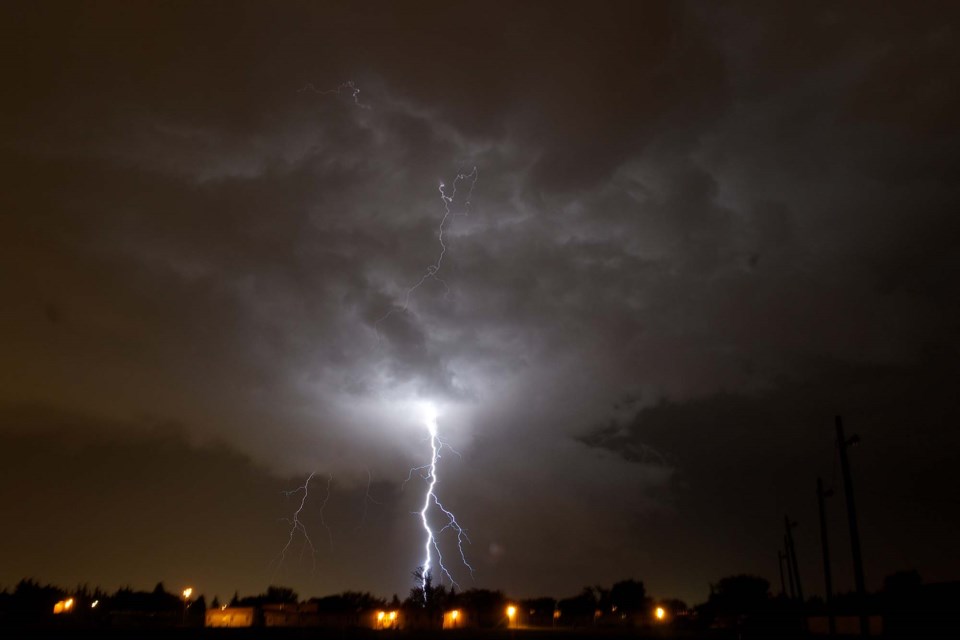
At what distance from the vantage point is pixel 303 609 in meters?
60.1

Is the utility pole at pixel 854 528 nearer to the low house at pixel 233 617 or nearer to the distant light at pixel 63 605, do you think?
the low house at pixel 233 617

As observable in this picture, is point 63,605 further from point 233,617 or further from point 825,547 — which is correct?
A: point 825,547

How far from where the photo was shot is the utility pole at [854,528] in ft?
72.8

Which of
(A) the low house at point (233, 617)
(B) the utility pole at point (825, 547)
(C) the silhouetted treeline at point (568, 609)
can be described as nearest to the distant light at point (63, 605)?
(C) the silhouetted treeline at point (568, 609)

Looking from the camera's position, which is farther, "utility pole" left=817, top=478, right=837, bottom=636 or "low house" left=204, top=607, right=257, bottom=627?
"low house" left=204, top=607, right=257, bottom=627

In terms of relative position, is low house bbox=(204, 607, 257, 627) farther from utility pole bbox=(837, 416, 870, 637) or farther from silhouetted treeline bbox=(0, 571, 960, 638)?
utility pole bbox=(837, 416, 870, 637)

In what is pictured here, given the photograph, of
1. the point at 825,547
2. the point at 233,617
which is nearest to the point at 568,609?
the point at 233,617

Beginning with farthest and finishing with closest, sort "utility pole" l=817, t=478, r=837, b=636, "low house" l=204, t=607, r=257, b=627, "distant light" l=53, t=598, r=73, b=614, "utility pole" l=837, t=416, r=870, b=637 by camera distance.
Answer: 1. "distant light" l=53, t=598, r=73, b=614
2. "low house" l=204, t=607, r=257, b=627
3. "utility pole" l=817, t=478, r=837, b=636
4. "utility pole" l=837, t=416, r=870, b=637

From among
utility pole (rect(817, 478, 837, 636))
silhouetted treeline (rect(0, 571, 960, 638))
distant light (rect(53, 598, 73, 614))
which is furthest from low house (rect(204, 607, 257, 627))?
utility pole (rect(817, 478, 837, 636))

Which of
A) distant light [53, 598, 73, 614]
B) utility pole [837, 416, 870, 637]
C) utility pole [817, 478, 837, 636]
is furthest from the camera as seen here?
distant light [53, 598, 73, 614]

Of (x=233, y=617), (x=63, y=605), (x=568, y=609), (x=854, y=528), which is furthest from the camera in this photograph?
(x=568, y=609)

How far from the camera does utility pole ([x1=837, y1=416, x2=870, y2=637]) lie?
22194mm

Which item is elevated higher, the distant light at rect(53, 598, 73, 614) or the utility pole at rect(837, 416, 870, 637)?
the utility pole at rect(837, 416, 870, 637)

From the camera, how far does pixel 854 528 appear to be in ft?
76.0
